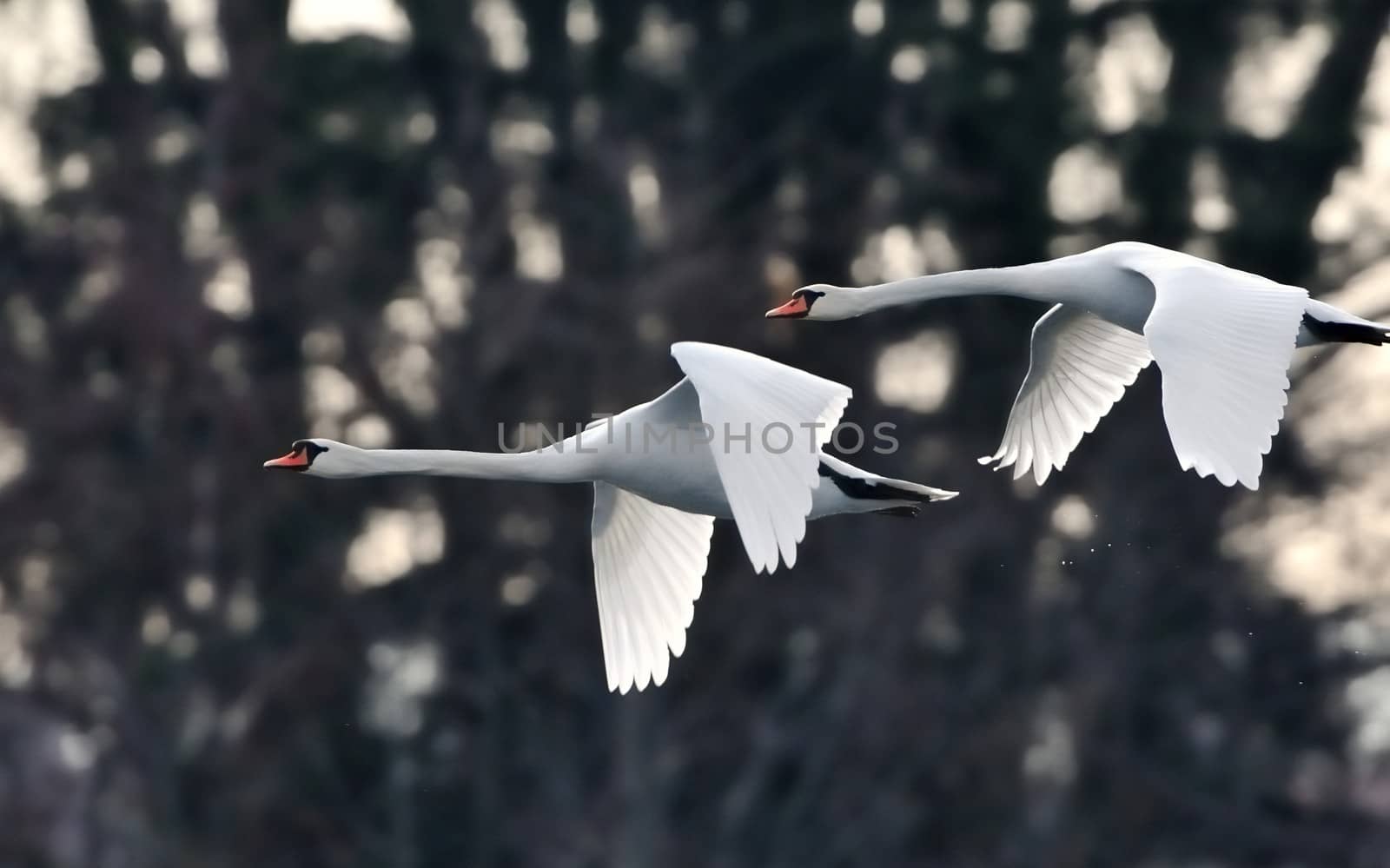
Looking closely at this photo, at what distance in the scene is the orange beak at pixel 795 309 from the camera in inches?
443

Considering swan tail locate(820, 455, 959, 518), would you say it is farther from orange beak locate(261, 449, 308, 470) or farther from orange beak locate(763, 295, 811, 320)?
orange beak locate(261, 449, 308, 470)

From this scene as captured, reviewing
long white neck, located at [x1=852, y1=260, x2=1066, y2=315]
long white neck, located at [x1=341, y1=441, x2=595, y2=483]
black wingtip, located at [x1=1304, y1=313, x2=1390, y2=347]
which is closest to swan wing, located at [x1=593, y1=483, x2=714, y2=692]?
long white neck, located at [x1=341, y1=441, x2=595, y2=483]

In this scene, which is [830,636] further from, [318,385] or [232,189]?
[232,189]

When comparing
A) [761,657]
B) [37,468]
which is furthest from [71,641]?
[761,657]

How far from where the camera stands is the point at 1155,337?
386 inches

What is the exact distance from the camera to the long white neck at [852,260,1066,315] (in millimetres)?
11000

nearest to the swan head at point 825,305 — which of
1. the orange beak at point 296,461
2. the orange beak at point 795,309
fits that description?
the orange beak at point 795,309

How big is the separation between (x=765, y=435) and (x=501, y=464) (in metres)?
1.57

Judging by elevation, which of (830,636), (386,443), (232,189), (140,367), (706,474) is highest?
(232,189)

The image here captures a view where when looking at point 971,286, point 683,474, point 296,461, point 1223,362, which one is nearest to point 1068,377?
point 971,286

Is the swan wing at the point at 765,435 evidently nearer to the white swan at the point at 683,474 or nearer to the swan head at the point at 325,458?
the white swan at the point at 683,474

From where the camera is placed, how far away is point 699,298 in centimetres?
2052

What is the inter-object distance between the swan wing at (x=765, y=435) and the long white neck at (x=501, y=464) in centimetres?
93

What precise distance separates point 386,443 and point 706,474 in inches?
376
